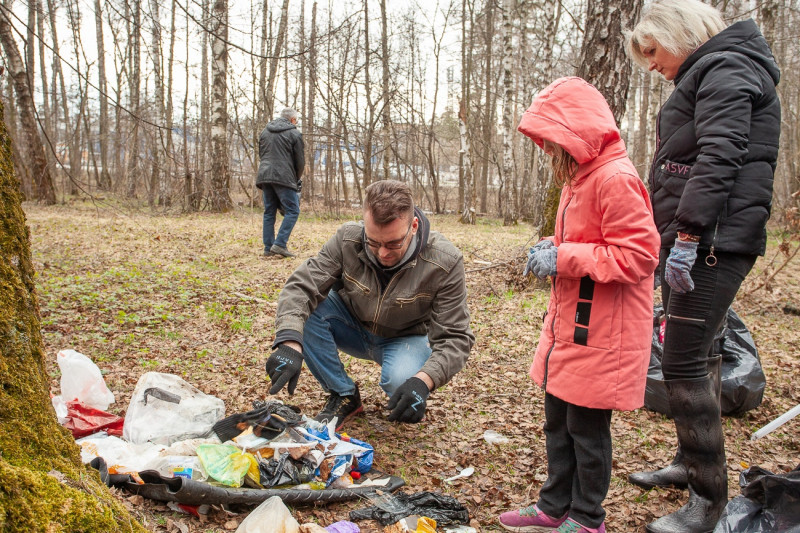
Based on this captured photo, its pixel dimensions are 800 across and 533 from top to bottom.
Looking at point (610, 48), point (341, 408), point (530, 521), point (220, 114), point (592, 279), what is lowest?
point (530, 521)

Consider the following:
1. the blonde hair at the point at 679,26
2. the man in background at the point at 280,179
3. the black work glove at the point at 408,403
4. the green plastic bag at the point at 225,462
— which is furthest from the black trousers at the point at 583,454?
the man in background at the point at 280,179

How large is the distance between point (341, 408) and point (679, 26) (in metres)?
2.58

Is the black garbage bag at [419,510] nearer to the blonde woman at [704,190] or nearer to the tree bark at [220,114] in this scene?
the blonde woman at [704,190]

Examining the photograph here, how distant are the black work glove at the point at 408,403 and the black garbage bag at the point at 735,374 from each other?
1.63 metres

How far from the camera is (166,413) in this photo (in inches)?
118

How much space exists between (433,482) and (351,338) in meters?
0.97

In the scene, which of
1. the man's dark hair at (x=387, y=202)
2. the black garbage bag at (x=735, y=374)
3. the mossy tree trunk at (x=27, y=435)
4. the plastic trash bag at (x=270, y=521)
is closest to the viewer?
the mossy tree trunk at (x=27, y=435)

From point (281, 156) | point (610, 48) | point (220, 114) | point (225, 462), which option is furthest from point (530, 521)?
point (220, 114)

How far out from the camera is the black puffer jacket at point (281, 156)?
8430mm

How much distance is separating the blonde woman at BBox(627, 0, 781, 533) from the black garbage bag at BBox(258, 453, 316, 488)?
1.51 meters

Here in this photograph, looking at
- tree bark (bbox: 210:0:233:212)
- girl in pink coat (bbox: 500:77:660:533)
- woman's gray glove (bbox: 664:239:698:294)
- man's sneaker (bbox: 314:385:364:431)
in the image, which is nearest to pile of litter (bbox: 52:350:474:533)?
man's sneaker (bbox: 314:385:364:431)

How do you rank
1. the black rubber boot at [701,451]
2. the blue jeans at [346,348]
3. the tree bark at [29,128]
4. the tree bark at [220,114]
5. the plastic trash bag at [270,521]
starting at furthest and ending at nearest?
1. the tree bark at [220,114]
2. the tree bark at [29,128]
3. the blue jeans at [346,348]
4. the black rubber boot at [701,451]
5. the plastic trash bag at [270,521]

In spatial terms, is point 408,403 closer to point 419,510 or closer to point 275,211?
point 419,510

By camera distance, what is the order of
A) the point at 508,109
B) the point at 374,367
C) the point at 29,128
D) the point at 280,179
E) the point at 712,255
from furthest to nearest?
the point at 508,109 → the point at 29,128 → the point at 280,179 → the point at 374,367 → the point at 712,255
